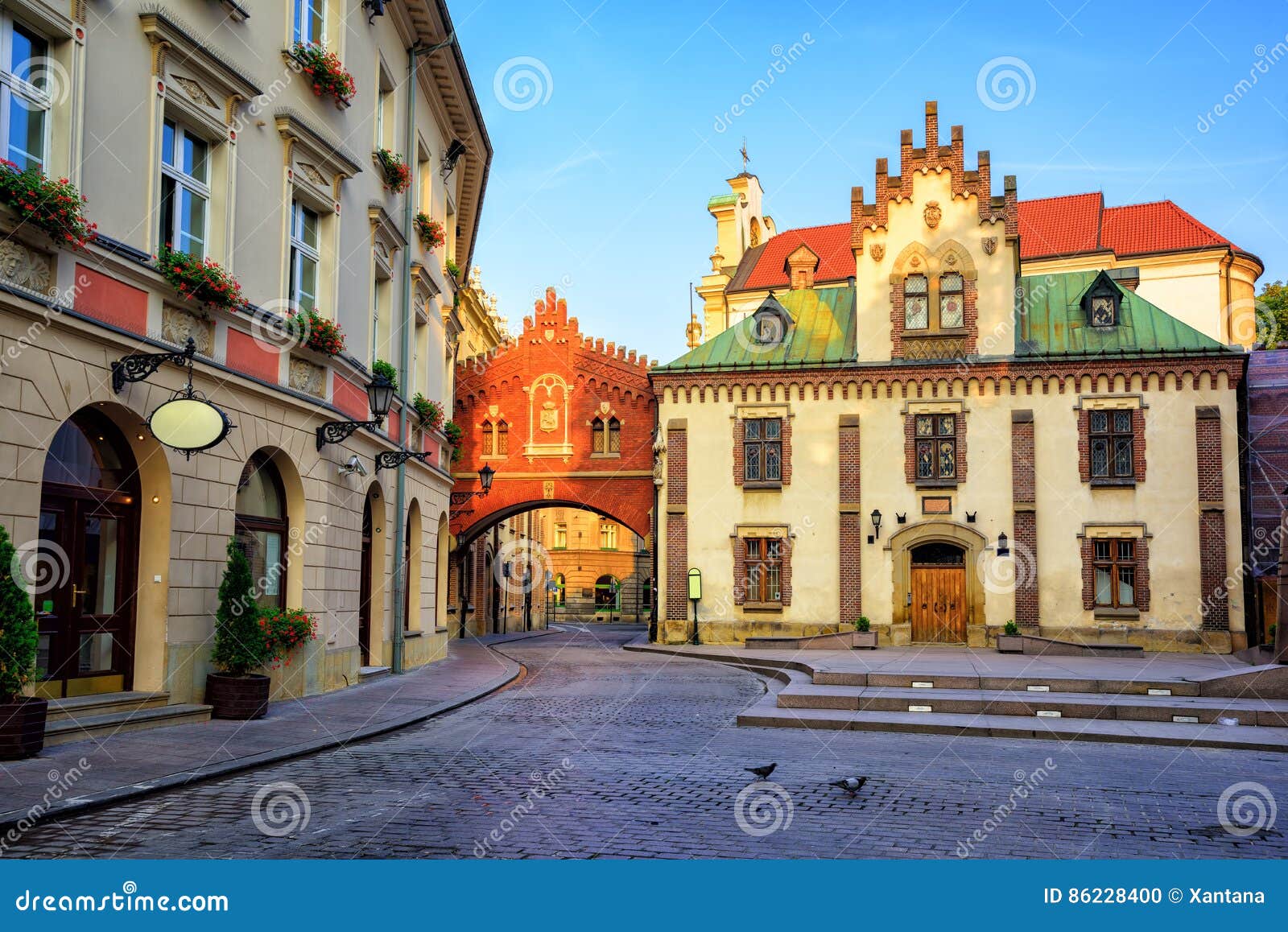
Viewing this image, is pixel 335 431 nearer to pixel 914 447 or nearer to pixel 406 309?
pixel 406 309

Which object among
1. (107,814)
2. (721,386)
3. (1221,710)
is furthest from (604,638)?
(107,814)

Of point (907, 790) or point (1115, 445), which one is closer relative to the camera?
point (907, 790)

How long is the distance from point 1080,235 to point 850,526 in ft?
80.7

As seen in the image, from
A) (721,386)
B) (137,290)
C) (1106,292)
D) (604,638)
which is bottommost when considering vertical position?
(604,638)

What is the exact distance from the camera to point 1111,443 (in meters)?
31.3

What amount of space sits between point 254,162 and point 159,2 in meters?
2.64

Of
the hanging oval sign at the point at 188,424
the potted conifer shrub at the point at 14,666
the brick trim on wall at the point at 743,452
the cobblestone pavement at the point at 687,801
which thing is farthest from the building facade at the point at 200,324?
the brick trim on wall at the point at 743,452

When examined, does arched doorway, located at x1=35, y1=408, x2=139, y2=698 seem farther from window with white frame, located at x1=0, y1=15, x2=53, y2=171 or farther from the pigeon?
the pigeon

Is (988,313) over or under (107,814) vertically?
over

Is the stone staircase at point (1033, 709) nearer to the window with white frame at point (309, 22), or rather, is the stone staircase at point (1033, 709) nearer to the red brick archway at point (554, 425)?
the window with white frame at point (309, 22)

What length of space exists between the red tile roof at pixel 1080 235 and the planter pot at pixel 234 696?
41388 mm

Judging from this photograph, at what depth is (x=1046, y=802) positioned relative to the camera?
9.16m

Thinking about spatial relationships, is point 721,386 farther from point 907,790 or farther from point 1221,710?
point 907,790

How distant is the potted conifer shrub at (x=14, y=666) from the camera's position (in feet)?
31.2
